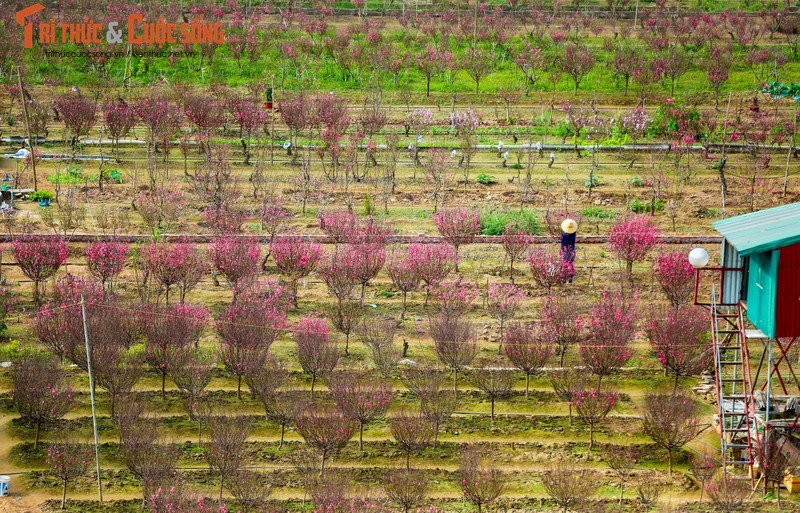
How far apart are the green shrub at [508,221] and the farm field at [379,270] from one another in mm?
115

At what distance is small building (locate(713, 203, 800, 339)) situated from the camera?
69.8 feet

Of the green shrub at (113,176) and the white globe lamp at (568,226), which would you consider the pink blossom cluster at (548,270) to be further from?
the green shrub at (113,176)

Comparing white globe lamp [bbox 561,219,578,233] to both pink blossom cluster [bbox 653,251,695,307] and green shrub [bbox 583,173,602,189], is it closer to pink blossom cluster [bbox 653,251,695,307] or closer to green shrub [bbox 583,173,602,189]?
pink blossom cluster [bbox 653,251,695,307]

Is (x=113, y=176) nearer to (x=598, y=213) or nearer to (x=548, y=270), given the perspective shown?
(x=598, y=213)

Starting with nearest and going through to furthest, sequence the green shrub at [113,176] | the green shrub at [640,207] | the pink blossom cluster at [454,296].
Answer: the pink blossom cluster at [454,296]
the green shrub at [640,207]
the green shrub at [113,176]

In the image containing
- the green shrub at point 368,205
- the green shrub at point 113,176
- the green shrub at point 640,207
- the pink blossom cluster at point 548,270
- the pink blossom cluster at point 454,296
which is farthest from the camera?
the green shrub at point 113,176

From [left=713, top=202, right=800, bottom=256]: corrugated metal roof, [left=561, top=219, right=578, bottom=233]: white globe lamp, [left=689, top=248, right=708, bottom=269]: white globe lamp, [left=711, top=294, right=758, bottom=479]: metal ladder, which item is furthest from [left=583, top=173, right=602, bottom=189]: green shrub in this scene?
[left=689, top=248, right=708, bottom=269]: white globe lamp

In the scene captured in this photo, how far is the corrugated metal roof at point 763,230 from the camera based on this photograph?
21.3 m

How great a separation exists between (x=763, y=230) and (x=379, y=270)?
35.3 ft

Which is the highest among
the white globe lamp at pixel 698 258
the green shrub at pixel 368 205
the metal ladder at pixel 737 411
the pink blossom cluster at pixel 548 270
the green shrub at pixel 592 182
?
the white globe lamp at pixel 698 258

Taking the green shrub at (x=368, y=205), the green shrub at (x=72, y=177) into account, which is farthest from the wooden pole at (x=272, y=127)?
the green shrub at (x=72, y=177)

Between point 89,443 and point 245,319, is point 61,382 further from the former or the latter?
point 245,319

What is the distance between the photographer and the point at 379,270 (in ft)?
99.2

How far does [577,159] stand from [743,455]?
61.3 feet
